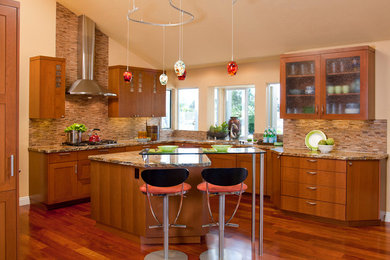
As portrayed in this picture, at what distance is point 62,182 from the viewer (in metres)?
5.18

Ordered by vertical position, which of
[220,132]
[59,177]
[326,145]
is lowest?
[59,177]

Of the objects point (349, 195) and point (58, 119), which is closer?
point (349, 195)

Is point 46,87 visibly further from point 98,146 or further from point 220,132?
point 220,132

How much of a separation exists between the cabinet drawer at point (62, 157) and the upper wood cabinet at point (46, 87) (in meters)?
0.64

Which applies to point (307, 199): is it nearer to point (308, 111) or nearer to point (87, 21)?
point (308, 111)

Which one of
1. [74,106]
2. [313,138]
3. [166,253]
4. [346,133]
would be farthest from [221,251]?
[74,106]

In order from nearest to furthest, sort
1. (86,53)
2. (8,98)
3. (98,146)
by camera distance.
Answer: (8,98)
(98,146)
(86,53)

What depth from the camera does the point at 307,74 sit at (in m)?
4.99

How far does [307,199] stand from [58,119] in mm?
4235

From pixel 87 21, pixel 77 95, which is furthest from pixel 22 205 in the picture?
pixel 87 21

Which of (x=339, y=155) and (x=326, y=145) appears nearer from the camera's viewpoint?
(x=339, y=155)

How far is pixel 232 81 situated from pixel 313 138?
2.14 m

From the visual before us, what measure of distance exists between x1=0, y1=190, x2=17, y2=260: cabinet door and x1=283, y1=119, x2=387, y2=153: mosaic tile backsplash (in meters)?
4.11

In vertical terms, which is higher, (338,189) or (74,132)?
(74,132)
